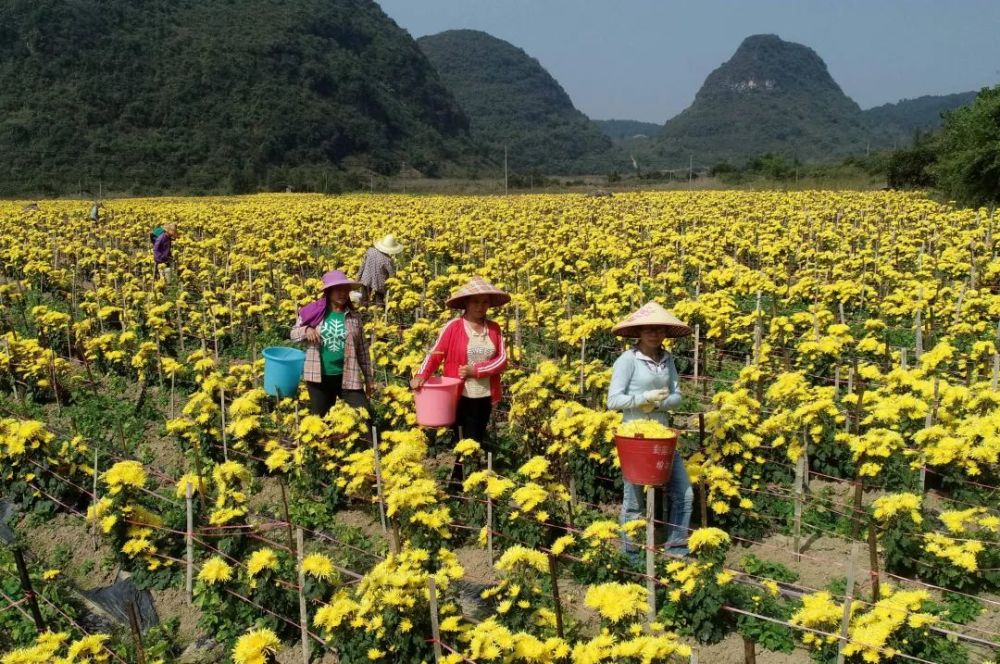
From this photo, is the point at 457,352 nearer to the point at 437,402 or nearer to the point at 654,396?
the point at 437,402

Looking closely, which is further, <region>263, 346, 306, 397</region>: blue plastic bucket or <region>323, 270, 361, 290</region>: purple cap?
<region>263, 346, 306, 397</region>: blue plastic bucket

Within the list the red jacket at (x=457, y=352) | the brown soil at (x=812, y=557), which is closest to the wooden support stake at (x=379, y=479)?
the red jacket at (x=457, y=352)

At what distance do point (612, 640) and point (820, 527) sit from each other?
3007 millimetres

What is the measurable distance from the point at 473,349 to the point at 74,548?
3.68m

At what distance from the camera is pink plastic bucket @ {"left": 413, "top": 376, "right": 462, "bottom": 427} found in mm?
6043

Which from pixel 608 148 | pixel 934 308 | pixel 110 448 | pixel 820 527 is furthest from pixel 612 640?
pixel 608 148

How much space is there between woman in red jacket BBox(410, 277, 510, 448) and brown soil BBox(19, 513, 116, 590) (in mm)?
2850

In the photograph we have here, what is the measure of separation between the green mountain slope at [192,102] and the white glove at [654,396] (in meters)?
60.9

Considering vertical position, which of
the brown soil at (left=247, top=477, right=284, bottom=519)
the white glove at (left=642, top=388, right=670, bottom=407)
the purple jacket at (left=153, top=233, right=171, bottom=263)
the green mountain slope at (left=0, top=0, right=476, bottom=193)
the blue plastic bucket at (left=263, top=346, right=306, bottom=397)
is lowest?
the brown soil at (left=247, top=477, right=284, bottom=519)

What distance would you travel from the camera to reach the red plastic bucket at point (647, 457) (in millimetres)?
4438

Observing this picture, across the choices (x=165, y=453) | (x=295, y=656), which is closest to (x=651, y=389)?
(x=295, y=656)

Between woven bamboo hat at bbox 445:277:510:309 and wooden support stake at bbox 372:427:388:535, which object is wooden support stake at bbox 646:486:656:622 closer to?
woven bamboo hat at bbox 445:277:510:309

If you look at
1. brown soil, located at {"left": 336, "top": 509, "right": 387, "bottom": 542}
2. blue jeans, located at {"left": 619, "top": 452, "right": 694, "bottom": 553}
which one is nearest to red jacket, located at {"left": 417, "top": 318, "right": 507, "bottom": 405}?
brown soil, located at {"left": 336, "top": 509, "right": 387, "bottom": 542}

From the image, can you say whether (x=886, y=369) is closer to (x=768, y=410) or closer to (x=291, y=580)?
(x=768, y=410)
